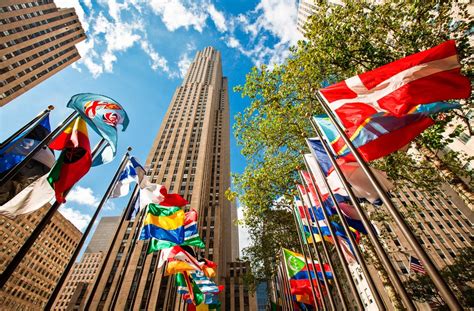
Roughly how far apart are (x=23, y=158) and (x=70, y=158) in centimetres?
217

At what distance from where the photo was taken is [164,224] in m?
9.67

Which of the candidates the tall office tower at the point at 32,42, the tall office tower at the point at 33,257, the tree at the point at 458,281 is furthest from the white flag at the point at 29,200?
the tall office tower at the point at 32,42

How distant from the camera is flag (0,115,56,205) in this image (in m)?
6.59

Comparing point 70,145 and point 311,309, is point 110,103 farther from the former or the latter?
point 311,309

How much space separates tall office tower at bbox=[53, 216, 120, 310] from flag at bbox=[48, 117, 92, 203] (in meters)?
54.0

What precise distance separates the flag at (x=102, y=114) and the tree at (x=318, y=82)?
907 cm

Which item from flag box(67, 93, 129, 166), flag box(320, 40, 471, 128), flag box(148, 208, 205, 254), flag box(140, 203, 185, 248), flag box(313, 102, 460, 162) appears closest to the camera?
flag box(320, 40, 471, 128)

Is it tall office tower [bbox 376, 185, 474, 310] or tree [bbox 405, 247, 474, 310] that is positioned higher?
tall office tower [bbox 376, 185, 474, 310]

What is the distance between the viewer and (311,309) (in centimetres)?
1304

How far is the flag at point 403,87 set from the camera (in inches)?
172

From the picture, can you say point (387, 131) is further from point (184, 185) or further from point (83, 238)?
point (184, 185)

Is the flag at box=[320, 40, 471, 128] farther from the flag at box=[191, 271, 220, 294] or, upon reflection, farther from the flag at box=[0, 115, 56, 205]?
the flag at box=[191, 271, 220, 294]

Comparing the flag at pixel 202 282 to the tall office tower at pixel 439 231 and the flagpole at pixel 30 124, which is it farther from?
the tall office tower at pixel 439 231

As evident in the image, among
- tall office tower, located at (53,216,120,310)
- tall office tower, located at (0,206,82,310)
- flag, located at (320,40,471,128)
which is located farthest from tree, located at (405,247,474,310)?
tall office tower, located at (0,206,82,310)
